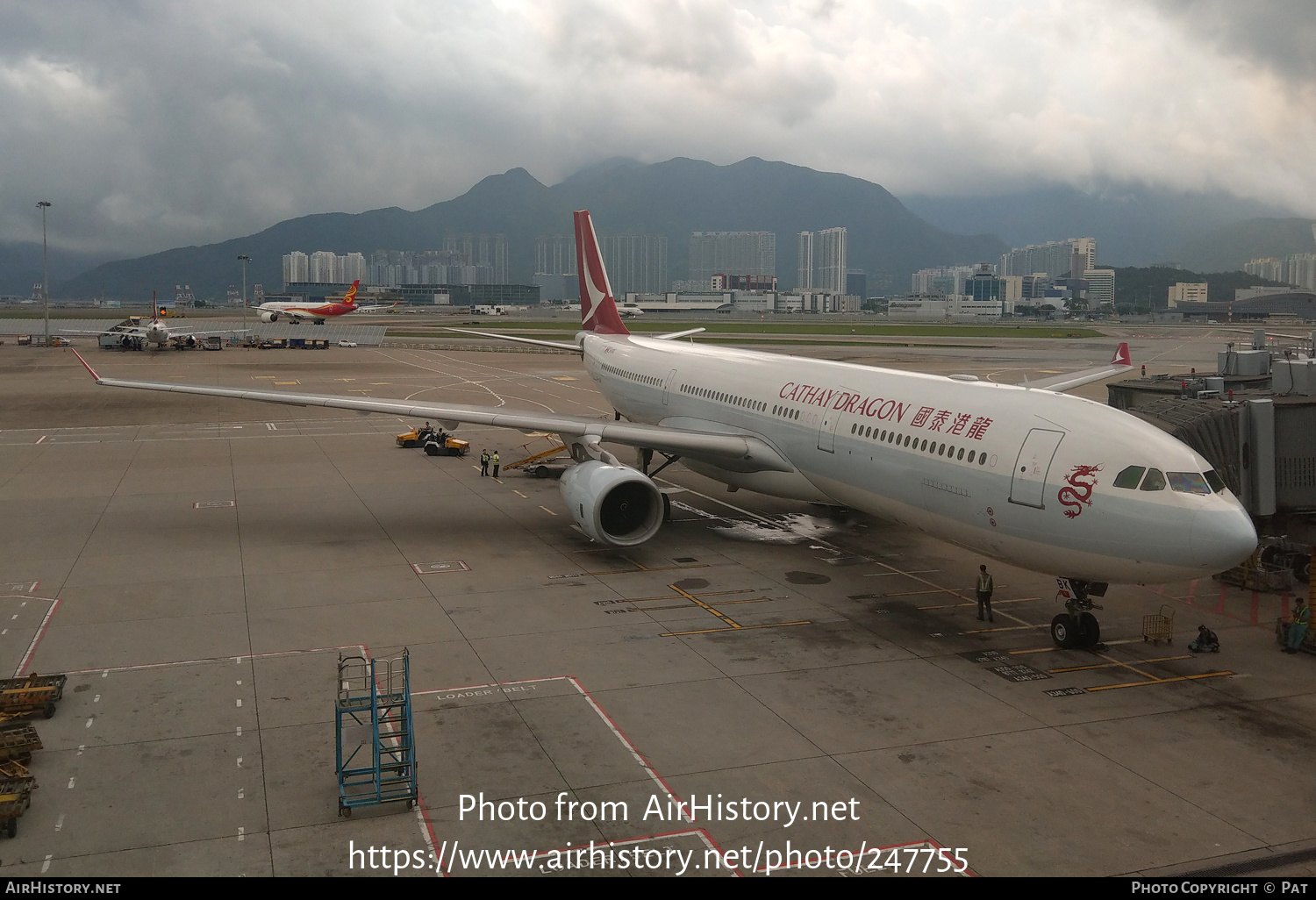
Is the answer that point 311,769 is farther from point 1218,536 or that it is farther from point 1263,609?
point 1263,609

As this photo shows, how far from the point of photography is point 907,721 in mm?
14359

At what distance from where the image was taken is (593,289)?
41219mm

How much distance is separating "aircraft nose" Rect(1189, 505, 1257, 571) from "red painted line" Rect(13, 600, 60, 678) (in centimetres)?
1876

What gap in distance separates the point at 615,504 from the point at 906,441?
7.55m

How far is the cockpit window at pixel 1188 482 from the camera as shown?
1541 cm

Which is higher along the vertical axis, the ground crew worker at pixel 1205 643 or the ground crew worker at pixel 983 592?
the ground crew worker at pixel 983 592

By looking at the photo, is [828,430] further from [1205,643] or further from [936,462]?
[1205,643]

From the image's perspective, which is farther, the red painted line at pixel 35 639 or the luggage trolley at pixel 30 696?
the red painted line at pixel 35 639

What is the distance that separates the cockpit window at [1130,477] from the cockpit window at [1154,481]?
0.10 m

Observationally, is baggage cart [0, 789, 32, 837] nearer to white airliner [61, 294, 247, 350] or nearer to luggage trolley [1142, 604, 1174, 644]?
luggage trolley [1142, 604, 1174, 644]

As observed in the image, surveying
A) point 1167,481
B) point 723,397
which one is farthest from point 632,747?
point 723,397

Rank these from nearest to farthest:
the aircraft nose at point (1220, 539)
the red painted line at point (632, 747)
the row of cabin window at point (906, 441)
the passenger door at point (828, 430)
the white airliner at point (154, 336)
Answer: the red painted line at point (632, 747) < the aircraft nose at point (1220, 539) < the row of cabin window at point (906, 441) < the passenger door at point (828, 430) < the white airliner at point (154, 336)

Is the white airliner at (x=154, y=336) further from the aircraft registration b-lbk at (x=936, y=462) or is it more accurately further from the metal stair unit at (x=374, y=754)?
the metal stair unit at (x=374, y=754)

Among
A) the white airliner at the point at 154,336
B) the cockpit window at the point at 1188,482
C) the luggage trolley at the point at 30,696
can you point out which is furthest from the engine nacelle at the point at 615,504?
the white airliner at the point at 154,336
